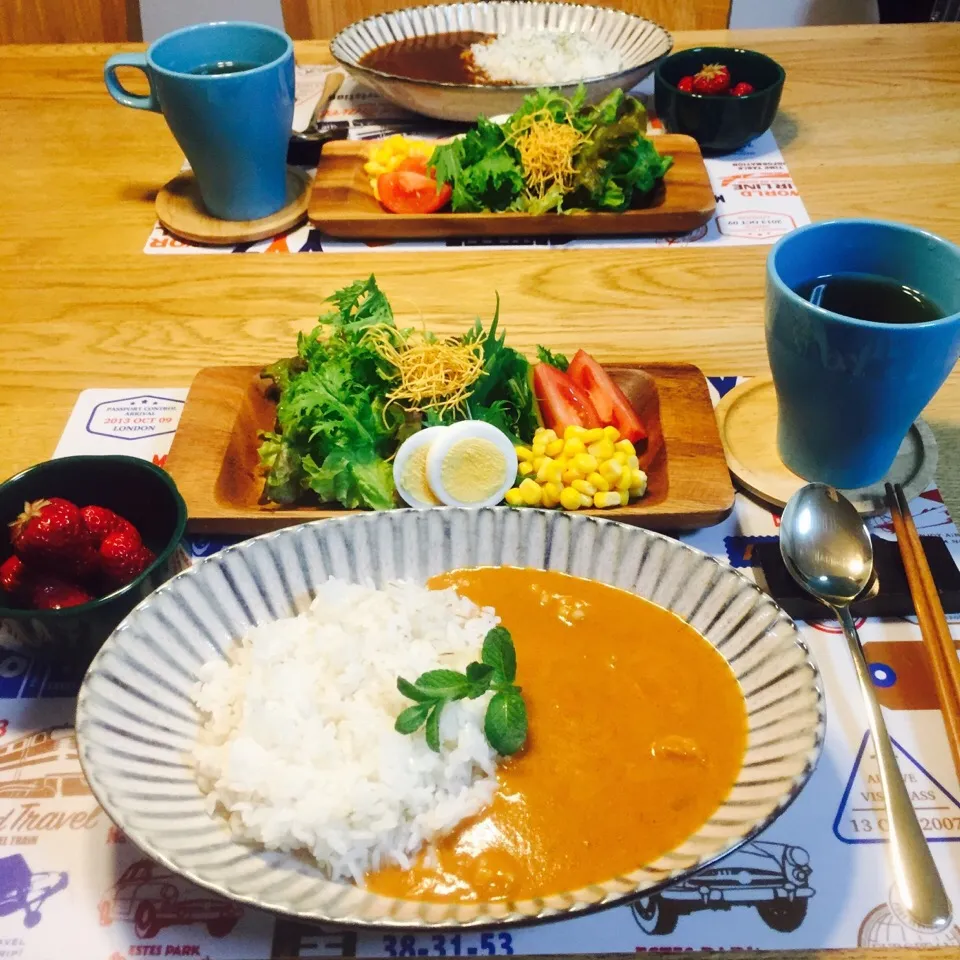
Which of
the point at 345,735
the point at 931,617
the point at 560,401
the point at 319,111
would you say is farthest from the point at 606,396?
the point at 319,111

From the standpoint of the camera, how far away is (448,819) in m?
0.87

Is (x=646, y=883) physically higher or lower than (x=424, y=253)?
higher

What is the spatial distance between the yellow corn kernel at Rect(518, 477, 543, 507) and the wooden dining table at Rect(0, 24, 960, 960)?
1.38ft

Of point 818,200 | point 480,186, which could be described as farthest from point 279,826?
point 818,200

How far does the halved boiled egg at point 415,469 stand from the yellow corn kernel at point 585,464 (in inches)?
7.6

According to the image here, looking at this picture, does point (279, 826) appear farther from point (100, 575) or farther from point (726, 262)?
point (726, 262)

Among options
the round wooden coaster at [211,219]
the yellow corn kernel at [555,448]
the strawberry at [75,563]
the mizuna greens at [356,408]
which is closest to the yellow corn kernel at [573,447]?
the yellow corn kernel at [555,448]

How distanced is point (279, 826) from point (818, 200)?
173 cm

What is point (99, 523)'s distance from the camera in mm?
1043

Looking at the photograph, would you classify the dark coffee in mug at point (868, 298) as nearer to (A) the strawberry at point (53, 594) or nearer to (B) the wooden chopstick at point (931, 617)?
(B) the wooden chopstick at point (931, 617)

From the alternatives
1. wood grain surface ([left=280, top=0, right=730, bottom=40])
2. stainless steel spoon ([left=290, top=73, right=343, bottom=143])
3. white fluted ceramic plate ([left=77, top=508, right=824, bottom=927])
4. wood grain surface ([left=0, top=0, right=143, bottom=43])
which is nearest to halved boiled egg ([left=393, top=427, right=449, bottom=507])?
white fluted ceramic plate ([left=77, top=508, right=824, bottom=927])

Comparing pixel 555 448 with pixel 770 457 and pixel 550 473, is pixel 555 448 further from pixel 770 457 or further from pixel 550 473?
pixel 770 457

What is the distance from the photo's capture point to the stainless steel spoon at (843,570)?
88cm

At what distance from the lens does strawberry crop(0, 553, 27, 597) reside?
1024mm
